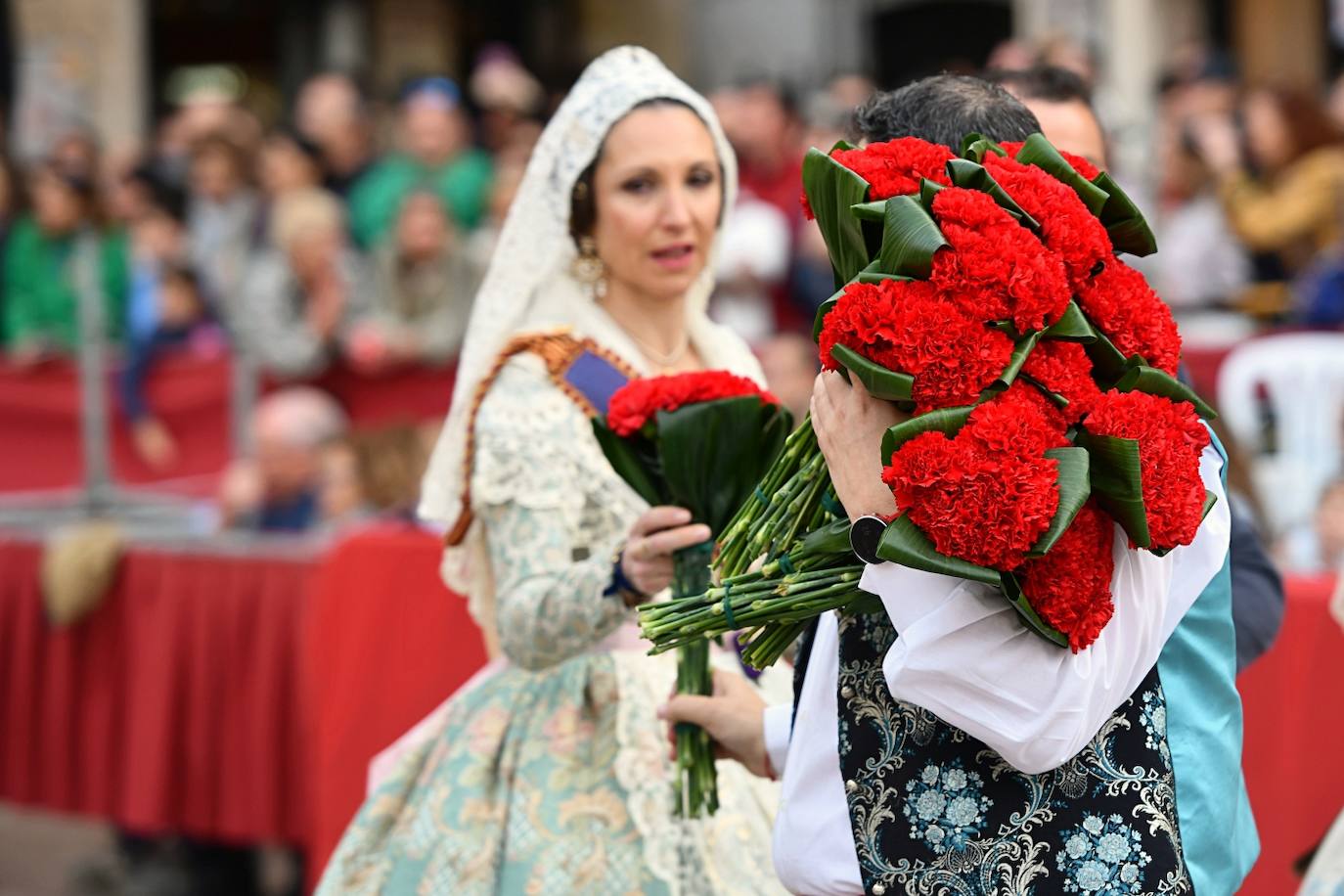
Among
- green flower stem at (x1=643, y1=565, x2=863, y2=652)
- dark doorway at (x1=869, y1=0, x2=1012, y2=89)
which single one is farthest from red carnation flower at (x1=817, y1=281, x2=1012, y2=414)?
dark doorway at (x1=869, y1=0, x2=1012, y2=89)

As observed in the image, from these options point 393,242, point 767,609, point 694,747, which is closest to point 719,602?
point 767,609

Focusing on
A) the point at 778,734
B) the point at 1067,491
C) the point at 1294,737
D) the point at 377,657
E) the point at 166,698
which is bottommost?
the point at 166,698

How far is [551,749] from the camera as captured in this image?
2.80m

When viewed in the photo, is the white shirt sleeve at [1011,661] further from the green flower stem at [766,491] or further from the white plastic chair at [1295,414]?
the white plastic chair at [1295,414]

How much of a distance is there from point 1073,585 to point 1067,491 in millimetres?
101

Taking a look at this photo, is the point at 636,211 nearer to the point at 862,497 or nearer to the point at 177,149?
the point at 862,497

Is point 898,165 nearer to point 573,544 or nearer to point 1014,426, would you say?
point 1014,426

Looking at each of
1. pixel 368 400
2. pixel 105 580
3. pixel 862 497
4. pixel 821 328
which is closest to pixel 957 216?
pixel 821 328

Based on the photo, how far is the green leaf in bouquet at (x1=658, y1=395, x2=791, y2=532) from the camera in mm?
2477

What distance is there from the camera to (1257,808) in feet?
11.8

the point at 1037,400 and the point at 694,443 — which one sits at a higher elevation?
the point at 1037,400

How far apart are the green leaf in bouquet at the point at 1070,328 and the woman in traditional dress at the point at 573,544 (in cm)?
67

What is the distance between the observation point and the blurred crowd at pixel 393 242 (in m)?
6.96

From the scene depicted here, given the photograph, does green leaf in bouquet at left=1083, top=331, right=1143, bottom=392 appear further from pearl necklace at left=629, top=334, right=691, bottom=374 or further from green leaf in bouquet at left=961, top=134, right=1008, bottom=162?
pearl necklace at left=629, top=334, right=691, bottom=374
